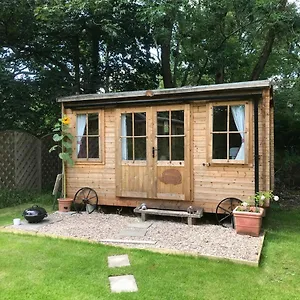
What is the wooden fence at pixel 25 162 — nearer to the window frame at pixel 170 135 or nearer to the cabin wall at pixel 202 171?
the cabin wall at pixel 202 171

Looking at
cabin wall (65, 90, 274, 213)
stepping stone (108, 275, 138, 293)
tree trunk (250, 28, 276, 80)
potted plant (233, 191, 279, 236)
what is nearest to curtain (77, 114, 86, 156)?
cabin wall (65, 90, 274, 213)

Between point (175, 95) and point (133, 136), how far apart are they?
1.01 metres

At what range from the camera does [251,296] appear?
8.60ft

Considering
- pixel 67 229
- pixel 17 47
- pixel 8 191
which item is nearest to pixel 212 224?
pixel 67 229

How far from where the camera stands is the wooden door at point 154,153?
16.9 feet

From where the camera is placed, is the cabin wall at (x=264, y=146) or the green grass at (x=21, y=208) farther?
the green grass at (x=21, y=208)

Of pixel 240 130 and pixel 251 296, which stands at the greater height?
pixel 240 130

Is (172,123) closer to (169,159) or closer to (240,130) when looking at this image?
(169,159)

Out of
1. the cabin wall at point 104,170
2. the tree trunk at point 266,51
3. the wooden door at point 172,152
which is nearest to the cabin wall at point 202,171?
the cabin wall at point 104,170

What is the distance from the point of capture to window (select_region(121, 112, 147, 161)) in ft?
17.8

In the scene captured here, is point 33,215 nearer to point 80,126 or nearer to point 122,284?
point 80,126

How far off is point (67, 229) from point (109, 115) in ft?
7.01

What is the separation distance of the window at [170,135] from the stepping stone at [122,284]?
2.55 metres

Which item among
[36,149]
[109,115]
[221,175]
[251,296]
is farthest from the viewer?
[36,149]
